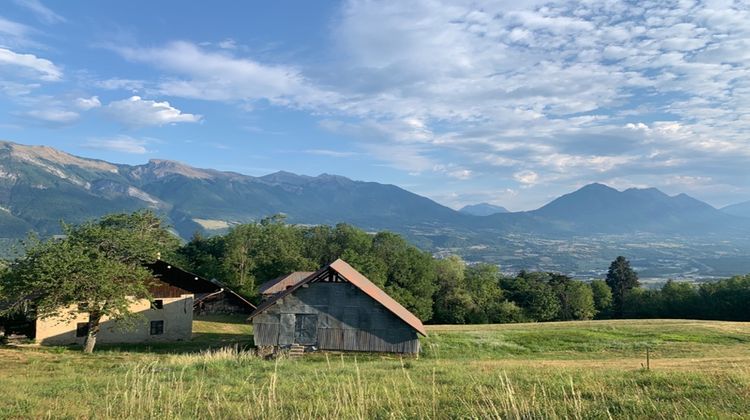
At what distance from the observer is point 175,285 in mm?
42500

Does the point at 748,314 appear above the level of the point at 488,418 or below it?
below

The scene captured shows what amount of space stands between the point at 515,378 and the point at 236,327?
149 ft

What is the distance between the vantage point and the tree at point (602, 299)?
8912 centimetres

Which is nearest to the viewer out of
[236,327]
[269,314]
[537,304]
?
[269,314]

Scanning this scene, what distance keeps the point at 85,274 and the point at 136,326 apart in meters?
9.48

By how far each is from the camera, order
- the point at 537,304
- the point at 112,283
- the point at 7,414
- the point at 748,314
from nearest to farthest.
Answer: the point at 7,414 → the point at 112,283 → the point at 748,314 → the point at 537,304

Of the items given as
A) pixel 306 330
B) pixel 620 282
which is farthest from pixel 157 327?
pixel 620 282

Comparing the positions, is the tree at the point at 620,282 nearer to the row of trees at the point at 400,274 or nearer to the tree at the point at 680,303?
the row of trees at the point at 400,274

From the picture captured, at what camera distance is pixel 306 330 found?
1422 inches

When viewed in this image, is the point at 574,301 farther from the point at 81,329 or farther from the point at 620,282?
the point at 81,329

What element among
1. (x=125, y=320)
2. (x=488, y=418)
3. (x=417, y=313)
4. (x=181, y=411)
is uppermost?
(x=488, y=418)

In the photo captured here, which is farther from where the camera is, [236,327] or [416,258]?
[416,258]

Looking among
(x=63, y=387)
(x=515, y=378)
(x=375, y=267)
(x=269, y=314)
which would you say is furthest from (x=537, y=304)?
(x=63, y=387)

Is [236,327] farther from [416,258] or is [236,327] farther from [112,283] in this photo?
[416,258]
